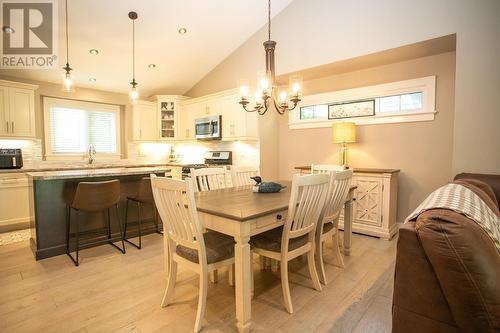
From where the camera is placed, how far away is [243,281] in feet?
5.48

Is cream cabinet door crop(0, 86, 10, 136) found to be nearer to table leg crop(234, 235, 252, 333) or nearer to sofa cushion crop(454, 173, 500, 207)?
table leg crop(234, 235, 252, 333)

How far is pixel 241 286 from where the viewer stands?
167 cm

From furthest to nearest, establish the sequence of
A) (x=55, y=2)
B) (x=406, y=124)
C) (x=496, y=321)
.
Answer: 1. (x=406, y=124)
2. (x=55, y=2)
3. (x=496, y=321)

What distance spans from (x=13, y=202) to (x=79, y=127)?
68.9 inches

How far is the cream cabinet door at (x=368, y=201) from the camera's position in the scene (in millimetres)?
3426

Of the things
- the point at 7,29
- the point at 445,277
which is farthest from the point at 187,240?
the point at 7,29

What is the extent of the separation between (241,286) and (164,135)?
4.79 metres

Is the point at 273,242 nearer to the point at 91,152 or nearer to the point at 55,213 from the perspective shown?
the point at 55,213

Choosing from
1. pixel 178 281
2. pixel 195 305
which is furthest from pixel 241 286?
pixel 178 281

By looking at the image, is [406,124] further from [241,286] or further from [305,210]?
[241,286]

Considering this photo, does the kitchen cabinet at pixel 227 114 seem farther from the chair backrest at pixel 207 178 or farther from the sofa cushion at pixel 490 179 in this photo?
the sofa cushion at pixel 490 179

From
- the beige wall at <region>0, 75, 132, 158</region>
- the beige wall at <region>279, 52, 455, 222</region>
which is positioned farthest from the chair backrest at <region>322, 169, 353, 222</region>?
the beige wall at <region>0, 75, 132, 158</region>

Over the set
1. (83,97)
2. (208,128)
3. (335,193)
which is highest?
(83,97)

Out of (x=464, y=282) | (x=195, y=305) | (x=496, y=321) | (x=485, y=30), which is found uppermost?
(x=485, y=30)
